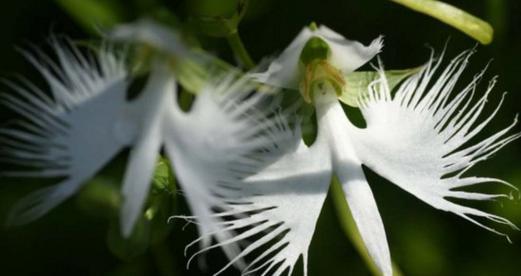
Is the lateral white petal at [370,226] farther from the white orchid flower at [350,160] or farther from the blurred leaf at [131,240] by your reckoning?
the blurred leaf at [131,240]

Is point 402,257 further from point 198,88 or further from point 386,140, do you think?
point 198,88

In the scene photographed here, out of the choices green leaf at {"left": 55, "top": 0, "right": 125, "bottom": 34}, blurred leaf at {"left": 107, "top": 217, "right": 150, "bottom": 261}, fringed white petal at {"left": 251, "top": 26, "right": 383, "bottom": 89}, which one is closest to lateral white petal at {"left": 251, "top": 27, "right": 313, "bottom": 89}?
fringed white petal at {"left": 251, "top": 26, "right": 383, "bottom": 89}

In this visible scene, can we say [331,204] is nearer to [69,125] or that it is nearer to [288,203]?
[288,203]

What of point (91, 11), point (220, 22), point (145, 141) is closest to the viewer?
point (145, 141)

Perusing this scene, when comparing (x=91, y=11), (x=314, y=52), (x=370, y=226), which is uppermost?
(x=91, y=11)

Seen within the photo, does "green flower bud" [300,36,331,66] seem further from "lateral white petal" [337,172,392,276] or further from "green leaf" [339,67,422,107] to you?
"lateral white petal" [337,172,392,276]

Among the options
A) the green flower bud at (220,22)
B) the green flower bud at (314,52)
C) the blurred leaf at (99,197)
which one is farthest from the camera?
the blurred leaf at (99,197)

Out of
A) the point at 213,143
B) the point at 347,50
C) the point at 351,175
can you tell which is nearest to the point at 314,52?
the point at 347,50

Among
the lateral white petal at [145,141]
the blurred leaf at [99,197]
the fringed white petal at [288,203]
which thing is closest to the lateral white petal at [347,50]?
the fringed white petal at [288,203]
